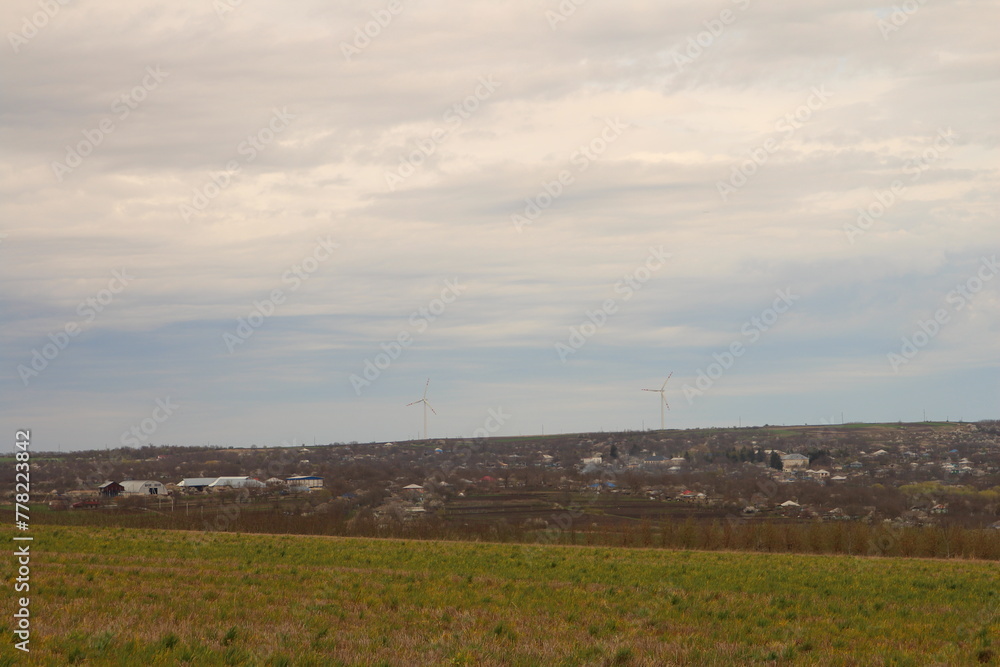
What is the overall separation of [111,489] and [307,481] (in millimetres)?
41380

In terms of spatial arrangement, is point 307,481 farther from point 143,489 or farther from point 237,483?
point 143,489

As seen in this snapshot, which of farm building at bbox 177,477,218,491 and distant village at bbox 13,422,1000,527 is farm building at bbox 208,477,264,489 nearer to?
distant village at bbox 13,422,1000,527

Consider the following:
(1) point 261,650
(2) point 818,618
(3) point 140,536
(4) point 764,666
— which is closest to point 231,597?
(1) point 261,650

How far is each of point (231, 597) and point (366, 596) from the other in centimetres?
345

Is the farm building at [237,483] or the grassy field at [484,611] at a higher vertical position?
the grassy field at [484,611]

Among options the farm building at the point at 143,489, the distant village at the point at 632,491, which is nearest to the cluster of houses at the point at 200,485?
the farm building at the point at 143,489

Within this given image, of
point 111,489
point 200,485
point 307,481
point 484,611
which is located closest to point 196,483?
point 200,485

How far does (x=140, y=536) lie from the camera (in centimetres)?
4638

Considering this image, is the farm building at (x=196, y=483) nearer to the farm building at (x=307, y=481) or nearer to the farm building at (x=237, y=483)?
the farm building at (x=237, y=483)

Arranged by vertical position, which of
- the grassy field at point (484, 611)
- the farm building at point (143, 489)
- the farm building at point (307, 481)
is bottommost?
the farm building at point (307, 481)

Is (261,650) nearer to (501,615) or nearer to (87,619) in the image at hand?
(87,619)

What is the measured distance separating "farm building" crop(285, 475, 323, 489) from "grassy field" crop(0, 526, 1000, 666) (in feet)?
460

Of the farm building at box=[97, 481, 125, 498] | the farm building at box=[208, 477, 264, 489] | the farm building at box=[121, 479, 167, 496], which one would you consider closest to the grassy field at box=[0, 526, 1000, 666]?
the farm building at box=[97, 481, 125, 498]

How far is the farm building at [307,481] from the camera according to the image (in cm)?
17620
